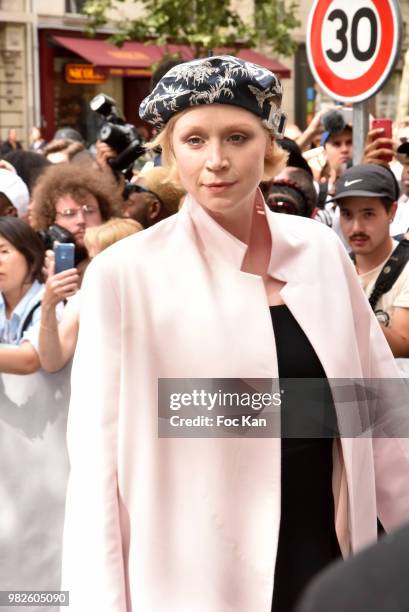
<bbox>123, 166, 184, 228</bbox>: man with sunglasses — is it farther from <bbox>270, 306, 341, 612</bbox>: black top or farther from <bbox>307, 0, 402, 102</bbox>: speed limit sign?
<bbox>270, 306, 341, 612</bbox>: black top

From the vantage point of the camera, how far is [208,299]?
219 cm

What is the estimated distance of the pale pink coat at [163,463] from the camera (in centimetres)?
213

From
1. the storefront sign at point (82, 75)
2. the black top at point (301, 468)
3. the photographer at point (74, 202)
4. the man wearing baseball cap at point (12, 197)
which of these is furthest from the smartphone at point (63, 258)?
the storefront sign at point (82, 75)

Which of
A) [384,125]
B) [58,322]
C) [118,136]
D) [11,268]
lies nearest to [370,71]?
[384,125]

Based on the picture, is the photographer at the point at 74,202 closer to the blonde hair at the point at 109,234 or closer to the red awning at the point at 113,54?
the blonde hair at the point at 109,234

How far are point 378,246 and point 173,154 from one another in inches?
84.2

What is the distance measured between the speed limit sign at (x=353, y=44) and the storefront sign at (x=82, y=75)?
24.6m

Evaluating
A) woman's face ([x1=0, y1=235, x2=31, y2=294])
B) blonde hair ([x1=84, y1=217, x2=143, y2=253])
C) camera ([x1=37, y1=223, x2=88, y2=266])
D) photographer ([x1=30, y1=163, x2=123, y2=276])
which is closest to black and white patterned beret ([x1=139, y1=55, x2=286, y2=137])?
blonde hair ([x1=84, y1=217, x2=143, y2=253])

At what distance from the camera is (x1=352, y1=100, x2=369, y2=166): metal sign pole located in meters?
5.95

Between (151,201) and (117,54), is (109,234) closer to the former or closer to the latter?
(151,201)

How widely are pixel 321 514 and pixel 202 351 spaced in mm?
408

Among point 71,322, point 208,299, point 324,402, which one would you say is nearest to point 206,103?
point 208,299

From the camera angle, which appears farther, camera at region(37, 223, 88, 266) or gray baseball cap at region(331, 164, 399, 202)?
camera at region(37, 223, 88, 266)

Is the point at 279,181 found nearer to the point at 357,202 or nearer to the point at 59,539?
the point at 357,202
